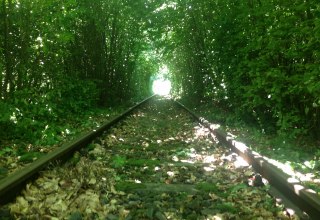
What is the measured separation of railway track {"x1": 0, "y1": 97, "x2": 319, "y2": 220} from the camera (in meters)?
3.25

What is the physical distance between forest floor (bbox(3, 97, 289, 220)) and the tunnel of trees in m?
1.56

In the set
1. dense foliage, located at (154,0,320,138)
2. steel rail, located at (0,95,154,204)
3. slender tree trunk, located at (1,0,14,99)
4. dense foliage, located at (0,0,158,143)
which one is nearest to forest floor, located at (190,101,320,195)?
dense foliage, located at (154,0,320,138)

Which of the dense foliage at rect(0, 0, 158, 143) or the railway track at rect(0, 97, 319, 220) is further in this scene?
the dense foliage at rect(0, 0, 158, 143)

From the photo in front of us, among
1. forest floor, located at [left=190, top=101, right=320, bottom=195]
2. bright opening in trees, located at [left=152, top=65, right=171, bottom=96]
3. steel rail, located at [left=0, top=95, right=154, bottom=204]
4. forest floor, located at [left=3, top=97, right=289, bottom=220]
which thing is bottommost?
bright opening in trees, located at [left=152, top=65, right=171, bottom=96]

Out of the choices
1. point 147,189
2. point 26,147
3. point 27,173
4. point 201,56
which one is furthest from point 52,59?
point 201,56

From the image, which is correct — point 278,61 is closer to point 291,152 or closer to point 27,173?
point 291,152

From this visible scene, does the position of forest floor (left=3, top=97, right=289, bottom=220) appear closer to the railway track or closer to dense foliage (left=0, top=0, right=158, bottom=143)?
the railway track

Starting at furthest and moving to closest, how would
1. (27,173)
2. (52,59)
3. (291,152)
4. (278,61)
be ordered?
(52,59) → (278,61) → (291,152) → (27,173)

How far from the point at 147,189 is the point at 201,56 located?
40.7 ft

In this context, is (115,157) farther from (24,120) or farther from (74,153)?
(24,120)

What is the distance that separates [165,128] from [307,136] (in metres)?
4.07

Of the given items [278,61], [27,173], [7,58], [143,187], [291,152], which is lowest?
[291,152]

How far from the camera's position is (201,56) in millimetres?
15914

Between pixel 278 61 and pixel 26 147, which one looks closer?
pixel 26 147
